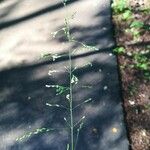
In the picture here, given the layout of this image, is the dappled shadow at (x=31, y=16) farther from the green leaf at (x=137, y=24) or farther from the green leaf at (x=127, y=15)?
the green leaf at (x=137, y=24)

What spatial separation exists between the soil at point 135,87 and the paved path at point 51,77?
13cm

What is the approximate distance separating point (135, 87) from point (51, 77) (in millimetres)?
1421

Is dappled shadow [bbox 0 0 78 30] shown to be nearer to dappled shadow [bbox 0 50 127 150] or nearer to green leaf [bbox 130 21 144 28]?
dappled shadow [bbox 0 50 127 150]

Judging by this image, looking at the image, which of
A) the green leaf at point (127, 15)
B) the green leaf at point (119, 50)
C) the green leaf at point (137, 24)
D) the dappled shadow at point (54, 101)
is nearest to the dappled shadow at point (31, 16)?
the green leaf at point (127, 15)

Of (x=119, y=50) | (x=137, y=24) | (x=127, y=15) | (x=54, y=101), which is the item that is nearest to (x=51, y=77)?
(x=54, y=101)

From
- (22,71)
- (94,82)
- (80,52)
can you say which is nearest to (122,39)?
(80,52)

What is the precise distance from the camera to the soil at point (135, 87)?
14.2 feet

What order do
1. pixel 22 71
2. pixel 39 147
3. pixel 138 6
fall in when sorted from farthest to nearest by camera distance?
pixel 138 6
pixel 22 71
pixel 39 147

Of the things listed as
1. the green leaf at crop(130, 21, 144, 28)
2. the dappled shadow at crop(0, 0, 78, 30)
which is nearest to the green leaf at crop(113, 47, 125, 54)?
the green leaf at crop(130, 21, 144, 28)

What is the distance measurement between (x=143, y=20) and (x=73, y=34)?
1.39 m

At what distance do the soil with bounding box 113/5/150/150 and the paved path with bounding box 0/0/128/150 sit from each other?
5.0 inches

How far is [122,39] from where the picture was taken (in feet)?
20.0

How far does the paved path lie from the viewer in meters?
4.51

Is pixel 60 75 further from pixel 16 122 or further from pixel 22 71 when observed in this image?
pixel 16 122
